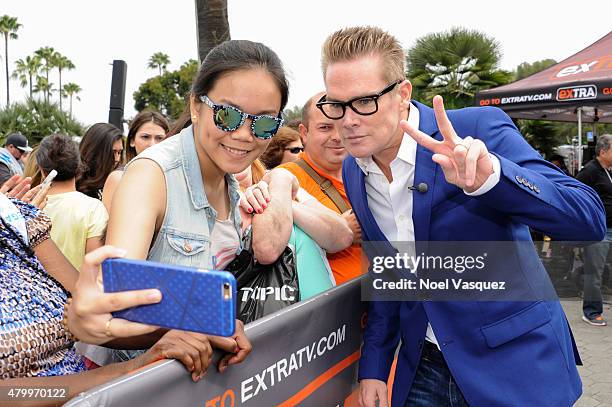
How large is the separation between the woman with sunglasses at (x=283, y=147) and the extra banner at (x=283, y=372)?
248cm

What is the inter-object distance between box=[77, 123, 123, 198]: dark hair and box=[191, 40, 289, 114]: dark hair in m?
3.43

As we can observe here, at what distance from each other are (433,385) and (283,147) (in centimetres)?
288

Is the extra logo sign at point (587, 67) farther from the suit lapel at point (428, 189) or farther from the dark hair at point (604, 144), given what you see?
the suit lapel at point (428, 189)

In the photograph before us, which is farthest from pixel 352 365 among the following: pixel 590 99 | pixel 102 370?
pixel 590 99

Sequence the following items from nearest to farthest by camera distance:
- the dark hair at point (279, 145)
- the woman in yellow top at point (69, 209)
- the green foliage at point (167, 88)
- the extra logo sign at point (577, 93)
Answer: the woman in yellow top at point (69, 209), the dark hair at point (279, 145), the extra logo sign at point (577, 93), the green foliage at point (167, 88)

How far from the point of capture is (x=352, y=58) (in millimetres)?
2092

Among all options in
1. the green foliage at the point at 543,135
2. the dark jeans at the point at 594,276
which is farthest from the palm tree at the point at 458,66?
the dark jeans at the point at 594,276

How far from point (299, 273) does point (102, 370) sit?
3.08 ft

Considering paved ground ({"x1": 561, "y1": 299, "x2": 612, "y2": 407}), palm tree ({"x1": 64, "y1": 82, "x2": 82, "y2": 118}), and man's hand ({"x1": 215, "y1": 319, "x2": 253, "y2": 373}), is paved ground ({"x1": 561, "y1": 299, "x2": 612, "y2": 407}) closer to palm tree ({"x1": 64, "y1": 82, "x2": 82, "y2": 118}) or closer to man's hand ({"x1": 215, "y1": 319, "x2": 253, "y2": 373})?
man's hand ({"x1": 215, "y1": 319, "x2": 253, "y2": 373})

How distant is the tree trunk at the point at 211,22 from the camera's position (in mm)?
6297

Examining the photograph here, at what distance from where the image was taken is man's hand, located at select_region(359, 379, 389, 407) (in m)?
2.39

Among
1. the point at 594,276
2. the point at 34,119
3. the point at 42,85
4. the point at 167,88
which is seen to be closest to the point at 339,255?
the point at 594,276

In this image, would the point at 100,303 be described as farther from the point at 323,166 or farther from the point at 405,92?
the point at 323,166

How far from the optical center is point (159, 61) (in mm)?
71062
